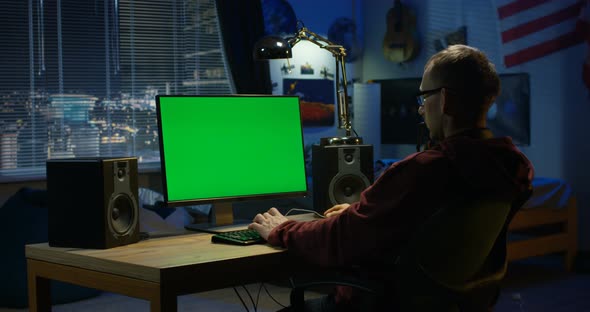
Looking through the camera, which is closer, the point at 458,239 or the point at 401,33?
the point at 458,239

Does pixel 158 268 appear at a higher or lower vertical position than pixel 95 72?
lower

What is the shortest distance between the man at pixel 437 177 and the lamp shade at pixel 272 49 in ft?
3.05

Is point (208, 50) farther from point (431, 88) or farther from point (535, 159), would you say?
point (431, 88)

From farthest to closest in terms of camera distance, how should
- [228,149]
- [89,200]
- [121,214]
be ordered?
[228,149] → [121,214] → [89,200]

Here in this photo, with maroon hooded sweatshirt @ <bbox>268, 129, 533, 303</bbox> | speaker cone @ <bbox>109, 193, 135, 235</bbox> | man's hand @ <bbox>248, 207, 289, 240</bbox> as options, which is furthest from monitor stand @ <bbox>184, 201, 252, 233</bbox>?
maroon hooded sweatshirt @ <bbox>268, 129, 533, 303</bbox>

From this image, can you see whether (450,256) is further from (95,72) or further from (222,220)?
(95,72)

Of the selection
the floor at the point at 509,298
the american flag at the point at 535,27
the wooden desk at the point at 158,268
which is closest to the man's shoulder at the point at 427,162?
the wooden desk at the point at 158,268

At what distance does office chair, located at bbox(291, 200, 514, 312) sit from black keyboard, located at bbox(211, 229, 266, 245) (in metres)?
0.35

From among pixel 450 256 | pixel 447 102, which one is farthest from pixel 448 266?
pixel 447 102

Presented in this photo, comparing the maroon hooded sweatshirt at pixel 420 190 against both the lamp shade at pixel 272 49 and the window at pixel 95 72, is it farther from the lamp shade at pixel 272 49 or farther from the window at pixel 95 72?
the window at pixel 95 72

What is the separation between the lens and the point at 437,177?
179cm

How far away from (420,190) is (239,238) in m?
0.65

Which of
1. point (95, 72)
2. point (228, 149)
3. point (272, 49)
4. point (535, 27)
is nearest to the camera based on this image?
point (228, 149)

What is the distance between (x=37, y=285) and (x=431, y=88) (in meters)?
1.28
